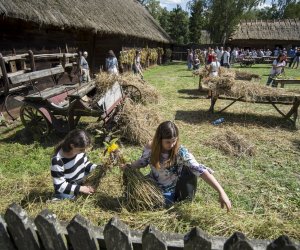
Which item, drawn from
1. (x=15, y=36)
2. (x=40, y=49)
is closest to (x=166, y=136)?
(x=15, y=36)

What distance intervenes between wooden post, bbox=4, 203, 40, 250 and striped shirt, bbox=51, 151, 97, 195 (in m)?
1.01

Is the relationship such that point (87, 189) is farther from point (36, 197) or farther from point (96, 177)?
point (36, 197)

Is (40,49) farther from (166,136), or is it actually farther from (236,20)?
(236,20)

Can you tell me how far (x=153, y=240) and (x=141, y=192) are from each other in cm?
120

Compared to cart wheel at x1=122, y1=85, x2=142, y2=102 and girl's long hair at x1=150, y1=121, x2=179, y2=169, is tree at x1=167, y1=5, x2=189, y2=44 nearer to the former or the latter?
cart wheel at x1=122, y1=85, x2=142, y2=102

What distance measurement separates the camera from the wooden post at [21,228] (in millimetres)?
1870

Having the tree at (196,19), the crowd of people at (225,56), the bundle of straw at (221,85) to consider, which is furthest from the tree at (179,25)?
the bundle of straw at (221,85)

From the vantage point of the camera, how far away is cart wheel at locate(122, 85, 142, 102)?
8.39m

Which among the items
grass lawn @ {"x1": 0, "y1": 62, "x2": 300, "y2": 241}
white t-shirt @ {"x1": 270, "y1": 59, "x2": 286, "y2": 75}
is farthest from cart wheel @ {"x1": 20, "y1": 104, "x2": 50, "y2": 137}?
white t-shirt @ {"x1": 270, "y1": 59, "x2": 286, "y2": 75}

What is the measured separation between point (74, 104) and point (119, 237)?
4.42 meters

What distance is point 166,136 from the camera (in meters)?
2.63

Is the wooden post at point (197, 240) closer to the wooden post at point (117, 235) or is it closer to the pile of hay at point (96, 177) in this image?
the wooden post at point (117, 235)

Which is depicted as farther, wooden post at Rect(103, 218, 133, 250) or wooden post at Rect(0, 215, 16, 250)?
wooden post at Rect(0, 215, 16, 250)

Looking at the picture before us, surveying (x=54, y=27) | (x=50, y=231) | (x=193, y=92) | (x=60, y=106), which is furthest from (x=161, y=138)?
(x=193, y=92)
